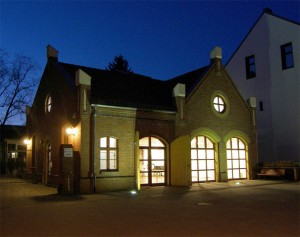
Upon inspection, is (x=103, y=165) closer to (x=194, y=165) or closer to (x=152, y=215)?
(x=194, y=165)

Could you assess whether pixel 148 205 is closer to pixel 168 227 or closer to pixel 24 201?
pixel 168 227

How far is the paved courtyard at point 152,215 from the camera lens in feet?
27.5

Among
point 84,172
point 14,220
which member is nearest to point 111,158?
point 84,172

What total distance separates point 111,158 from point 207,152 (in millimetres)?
7165

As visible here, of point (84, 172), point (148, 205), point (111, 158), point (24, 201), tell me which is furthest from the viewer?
point (111, 158)

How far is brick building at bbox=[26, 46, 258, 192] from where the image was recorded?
17.4 m

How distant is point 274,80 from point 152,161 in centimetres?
1419

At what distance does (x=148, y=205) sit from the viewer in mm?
12539

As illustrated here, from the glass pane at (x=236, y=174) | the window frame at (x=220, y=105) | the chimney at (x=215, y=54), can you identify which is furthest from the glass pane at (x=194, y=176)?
the chimney at (x=215, y=54)

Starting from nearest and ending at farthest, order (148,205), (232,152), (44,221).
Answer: (44,221) → (148,205) → (232,152)

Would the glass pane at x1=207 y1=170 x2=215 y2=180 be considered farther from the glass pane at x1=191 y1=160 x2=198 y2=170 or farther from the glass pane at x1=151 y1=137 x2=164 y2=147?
the glass pane at x1=151 y1=137 x2=164 y2=147

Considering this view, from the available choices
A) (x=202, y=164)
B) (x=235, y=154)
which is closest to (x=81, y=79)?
(x=202, y=164)

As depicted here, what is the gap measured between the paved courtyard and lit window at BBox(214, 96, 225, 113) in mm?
8817

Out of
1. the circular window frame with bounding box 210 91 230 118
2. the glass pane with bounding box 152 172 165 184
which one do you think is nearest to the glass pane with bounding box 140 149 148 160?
the glass pane with bounding box 152 172 165 184
